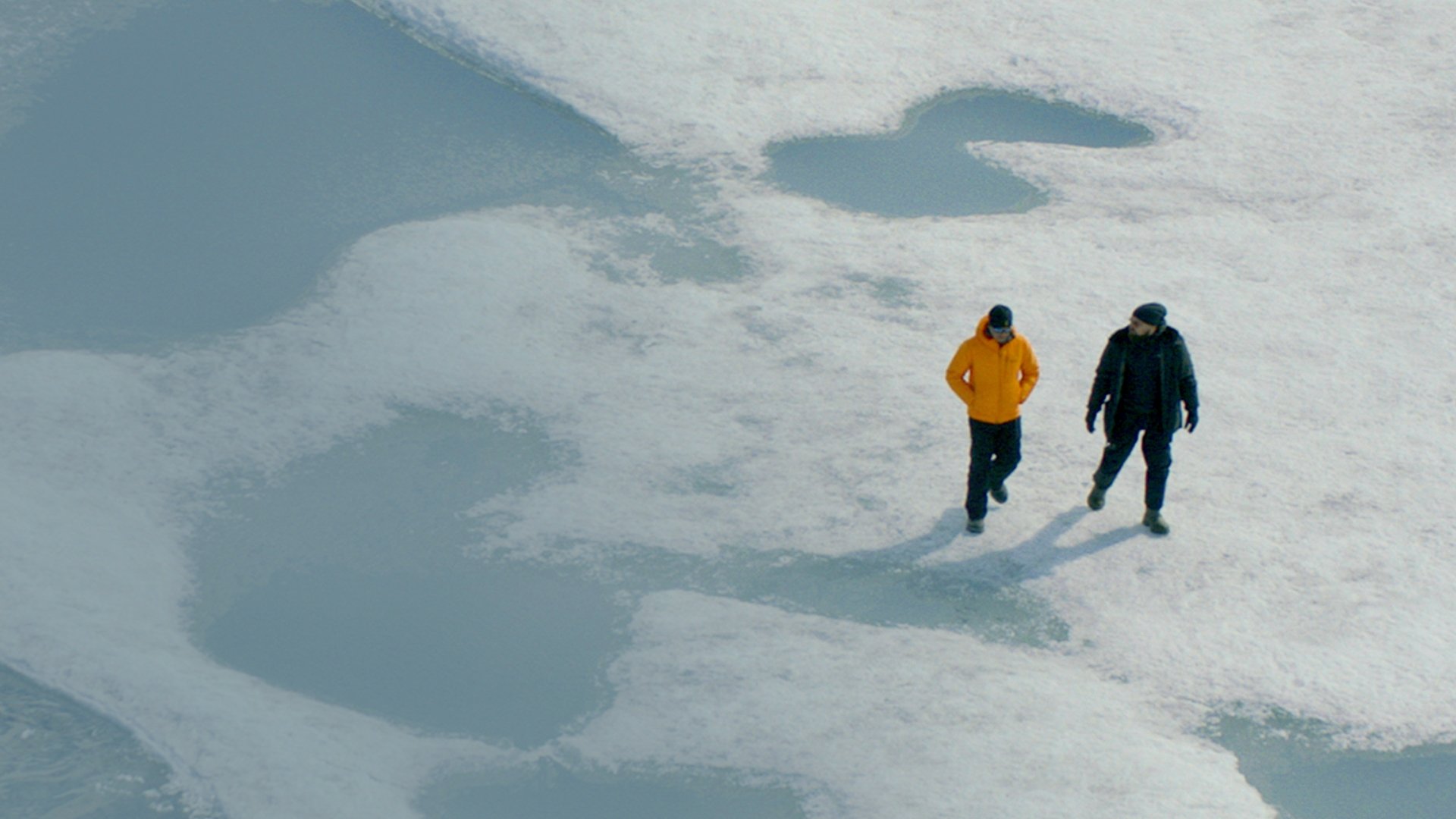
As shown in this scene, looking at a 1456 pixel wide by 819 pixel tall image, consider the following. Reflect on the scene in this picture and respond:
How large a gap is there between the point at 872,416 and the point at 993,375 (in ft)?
5.88

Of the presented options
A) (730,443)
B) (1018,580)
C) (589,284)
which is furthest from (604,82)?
(1018,580)

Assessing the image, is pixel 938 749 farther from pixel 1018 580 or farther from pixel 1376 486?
pixel 1376 486

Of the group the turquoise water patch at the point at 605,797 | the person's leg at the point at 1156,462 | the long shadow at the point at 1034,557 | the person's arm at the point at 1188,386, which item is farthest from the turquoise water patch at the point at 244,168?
the turquoise water patch at the point at 605,797

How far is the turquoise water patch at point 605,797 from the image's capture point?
6.63 meters

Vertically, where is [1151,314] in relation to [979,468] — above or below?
above

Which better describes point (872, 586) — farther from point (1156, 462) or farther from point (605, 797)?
point (605, 797)

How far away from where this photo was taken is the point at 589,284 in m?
10.8

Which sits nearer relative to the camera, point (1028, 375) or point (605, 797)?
point (605, 797)

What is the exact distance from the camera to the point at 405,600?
787 cm

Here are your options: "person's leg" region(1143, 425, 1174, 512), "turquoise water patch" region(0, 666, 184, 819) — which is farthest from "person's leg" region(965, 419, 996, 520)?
"turquoise water patch" region(0, 666, 184, 819)

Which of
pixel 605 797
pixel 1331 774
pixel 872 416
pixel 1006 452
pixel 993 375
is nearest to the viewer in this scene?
pixel 605 797

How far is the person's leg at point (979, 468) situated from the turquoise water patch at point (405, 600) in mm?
2342

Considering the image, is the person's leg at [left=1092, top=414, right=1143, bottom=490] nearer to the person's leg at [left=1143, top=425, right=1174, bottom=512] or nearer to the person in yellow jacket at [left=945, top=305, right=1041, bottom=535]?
the person's leg at [left=1143, top=425, right=1174, bottom=512]

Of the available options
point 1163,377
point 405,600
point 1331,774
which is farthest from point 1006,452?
point 405,600
